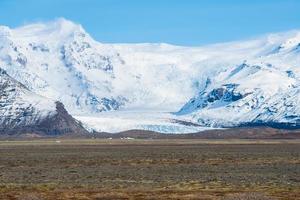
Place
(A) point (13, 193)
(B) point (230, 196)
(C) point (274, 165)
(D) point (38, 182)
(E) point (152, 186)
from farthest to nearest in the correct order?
(C) point (274, 165)
(D) point (38, 182)
(E) point (152, 186)
(A) point (13, 193)
(B) point (230, 196)

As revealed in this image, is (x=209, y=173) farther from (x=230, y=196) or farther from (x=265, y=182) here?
(x=230, y=196)

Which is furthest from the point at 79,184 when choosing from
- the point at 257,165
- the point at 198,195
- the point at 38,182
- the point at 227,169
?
the point at 257,165

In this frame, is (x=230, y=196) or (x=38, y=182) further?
(x=38, y=182)

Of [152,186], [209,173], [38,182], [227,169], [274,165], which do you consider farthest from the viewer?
[274,165]

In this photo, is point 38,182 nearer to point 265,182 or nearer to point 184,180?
point 184,180

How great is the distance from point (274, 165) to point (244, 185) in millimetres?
27371

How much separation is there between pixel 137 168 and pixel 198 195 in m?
31.6

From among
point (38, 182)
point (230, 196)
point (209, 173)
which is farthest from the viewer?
point (209, 173)

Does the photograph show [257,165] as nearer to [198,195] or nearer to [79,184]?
[79,184]

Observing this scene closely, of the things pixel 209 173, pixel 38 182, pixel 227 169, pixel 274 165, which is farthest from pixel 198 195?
pixel 274 165

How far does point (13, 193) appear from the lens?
5356 centimetres

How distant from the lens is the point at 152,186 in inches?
2338

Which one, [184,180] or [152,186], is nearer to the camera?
[152,186]

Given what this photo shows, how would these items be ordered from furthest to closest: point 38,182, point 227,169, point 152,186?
point 227,169, point 38,182, point 152,186
